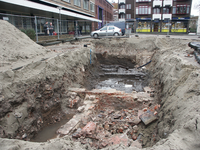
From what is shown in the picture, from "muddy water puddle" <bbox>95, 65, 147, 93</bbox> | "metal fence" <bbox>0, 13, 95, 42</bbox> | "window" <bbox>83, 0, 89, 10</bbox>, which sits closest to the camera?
"muddy water puddle" <bbox>95, 65, 147, 93</bbox>

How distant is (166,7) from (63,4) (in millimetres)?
27250

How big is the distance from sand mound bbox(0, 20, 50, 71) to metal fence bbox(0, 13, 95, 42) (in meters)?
2.72

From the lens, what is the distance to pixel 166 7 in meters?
35.8

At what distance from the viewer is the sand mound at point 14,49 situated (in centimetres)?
526

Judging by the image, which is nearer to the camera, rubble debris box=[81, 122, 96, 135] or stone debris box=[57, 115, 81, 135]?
rubble debris box=[81, 122, 96, 135]

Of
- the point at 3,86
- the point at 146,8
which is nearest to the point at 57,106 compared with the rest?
the point at 3,86

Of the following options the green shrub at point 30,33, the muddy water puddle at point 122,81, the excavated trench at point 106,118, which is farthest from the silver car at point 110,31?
the excavated trench at point 106,118

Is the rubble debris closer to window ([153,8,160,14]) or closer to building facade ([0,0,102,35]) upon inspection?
building facade ([0,0,102,35])

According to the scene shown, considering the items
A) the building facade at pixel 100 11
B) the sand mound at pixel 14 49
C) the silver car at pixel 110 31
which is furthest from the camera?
the building facade at pixel 100 11

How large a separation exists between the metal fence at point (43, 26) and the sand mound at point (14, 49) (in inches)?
107

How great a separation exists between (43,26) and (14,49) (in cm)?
617

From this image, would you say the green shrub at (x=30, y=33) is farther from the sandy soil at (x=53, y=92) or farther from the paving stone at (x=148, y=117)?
the paving stone at (x=148, y=117)

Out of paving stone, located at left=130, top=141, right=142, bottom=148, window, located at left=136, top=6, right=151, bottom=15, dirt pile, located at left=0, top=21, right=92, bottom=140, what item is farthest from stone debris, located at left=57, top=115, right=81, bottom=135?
window, located at left=136, top=6, right=151, bottom=15

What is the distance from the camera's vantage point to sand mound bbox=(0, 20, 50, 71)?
5263mm
